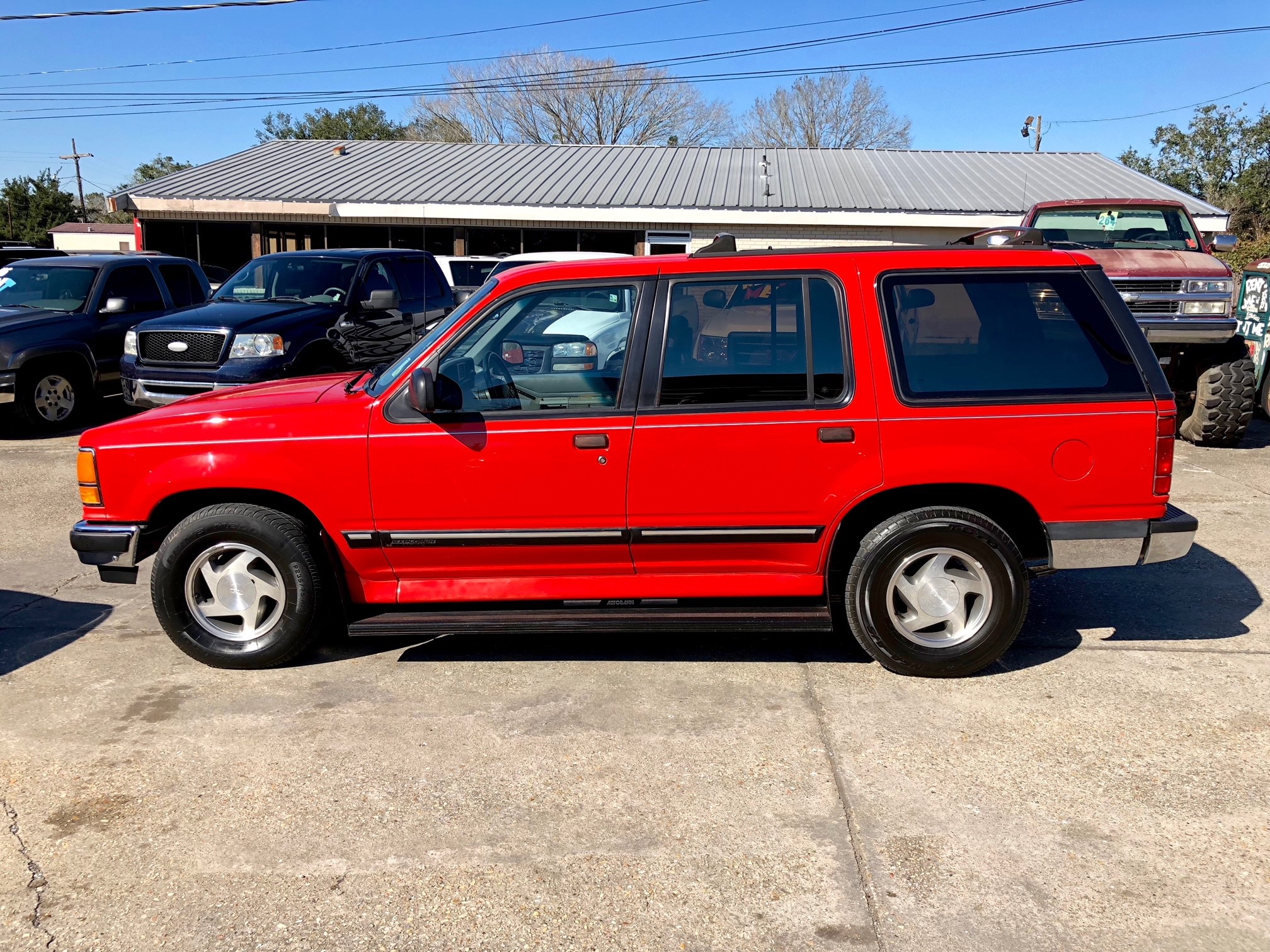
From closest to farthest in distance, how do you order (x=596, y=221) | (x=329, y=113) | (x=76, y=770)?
1. (x=76, y=770)
2. (x=596, y=221)
3. (x=329, y=113)

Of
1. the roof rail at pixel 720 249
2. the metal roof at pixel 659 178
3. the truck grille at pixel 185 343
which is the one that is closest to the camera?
the roof rail at pixel 720 249

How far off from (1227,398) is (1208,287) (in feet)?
3.48

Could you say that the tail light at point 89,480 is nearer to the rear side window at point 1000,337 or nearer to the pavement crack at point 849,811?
the pavement crack at point 849,811

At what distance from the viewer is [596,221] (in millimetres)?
24672

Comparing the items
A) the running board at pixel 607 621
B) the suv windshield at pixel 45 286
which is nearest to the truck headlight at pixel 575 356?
the running board at pixel 607 621

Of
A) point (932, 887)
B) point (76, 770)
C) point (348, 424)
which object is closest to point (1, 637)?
point (76, 770)

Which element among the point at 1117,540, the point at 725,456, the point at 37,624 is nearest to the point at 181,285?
the point at 37,624

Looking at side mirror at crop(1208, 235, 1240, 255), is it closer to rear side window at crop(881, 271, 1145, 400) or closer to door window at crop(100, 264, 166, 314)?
rear side window at crop(881, 271, 1145, 400)

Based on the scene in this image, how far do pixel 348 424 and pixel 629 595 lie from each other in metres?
1.44

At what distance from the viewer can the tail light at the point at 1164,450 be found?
4.42m

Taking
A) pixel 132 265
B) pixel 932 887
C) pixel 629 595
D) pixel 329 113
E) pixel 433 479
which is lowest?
pixel 932 887

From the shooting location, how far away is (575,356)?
4.67 meters

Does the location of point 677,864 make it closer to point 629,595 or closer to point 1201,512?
point 629,595

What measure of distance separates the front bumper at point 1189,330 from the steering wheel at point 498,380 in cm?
724
